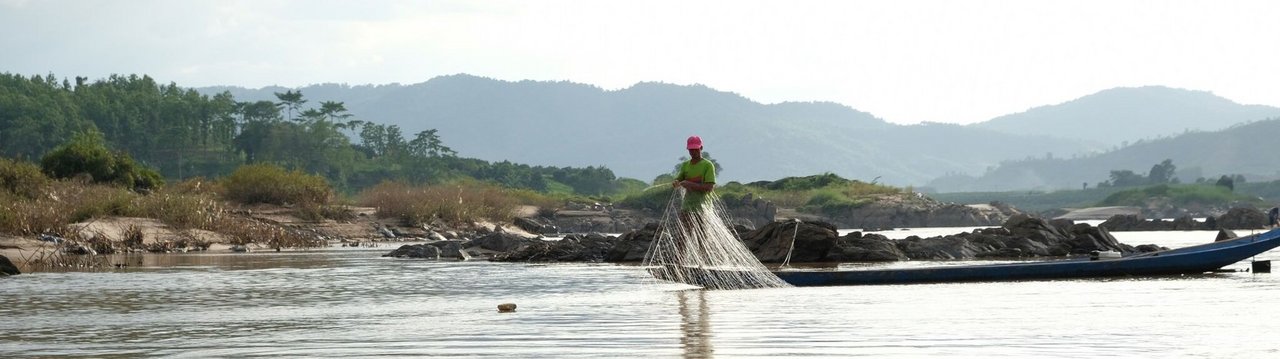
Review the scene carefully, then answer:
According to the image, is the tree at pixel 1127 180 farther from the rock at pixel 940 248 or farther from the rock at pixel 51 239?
the rock at pixel 51 239

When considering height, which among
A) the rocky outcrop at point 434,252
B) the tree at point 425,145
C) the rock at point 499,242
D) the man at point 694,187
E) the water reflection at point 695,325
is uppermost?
the tree at point 425,145

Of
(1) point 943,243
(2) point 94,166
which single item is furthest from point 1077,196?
(1) point 943,243

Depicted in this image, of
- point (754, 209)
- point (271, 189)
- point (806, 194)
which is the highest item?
point (806, 194)

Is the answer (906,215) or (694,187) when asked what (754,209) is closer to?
(906,215)

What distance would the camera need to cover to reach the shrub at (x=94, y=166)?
47.0 meters

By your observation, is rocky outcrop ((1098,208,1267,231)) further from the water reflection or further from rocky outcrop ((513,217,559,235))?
the water reflection

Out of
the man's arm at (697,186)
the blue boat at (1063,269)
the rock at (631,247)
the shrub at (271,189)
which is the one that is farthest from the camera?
the shrub at (271,189)

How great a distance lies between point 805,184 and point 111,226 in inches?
2407

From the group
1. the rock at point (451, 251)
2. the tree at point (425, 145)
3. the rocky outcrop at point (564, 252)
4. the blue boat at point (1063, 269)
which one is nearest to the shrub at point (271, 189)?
the rock at point (451, 251)

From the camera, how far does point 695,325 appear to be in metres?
12.5

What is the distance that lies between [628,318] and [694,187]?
4.22 meters

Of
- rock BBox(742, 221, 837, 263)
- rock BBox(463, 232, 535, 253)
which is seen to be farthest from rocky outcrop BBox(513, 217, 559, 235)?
rock BBox(742, 221, 837, 263)

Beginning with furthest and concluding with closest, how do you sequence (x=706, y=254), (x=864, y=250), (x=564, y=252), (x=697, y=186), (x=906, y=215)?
(x=906, y=215) → (x=564, y=252) → (x=864, y=250) → (x=706, y=254) → (x=697, y=186)

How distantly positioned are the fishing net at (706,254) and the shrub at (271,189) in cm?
3394
